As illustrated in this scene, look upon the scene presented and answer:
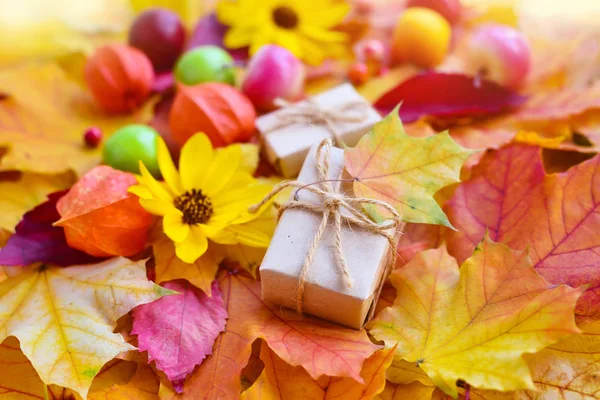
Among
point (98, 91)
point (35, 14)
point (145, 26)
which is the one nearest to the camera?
point (98, 91)

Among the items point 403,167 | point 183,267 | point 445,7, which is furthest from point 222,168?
point 445,7

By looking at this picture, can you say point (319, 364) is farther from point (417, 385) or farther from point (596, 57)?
point (596, 57)

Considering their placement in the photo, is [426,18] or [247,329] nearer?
[247,329]

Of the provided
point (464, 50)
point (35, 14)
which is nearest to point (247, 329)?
point (464, 50)

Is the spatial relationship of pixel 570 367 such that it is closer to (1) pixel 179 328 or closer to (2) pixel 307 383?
(2) pixel 307 383

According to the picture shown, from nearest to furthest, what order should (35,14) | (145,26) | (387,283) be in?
1. (387,283)
2. (145,26)
3. (35,14)

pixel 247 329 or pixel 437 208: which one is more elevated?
pixel 437 208

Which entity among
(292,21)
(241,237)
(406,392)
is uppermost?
(292,21)

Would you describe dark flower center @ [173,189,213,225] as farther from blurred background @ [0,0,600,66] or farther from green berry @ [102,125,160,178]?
blurred background @ [0,0,600,66]
